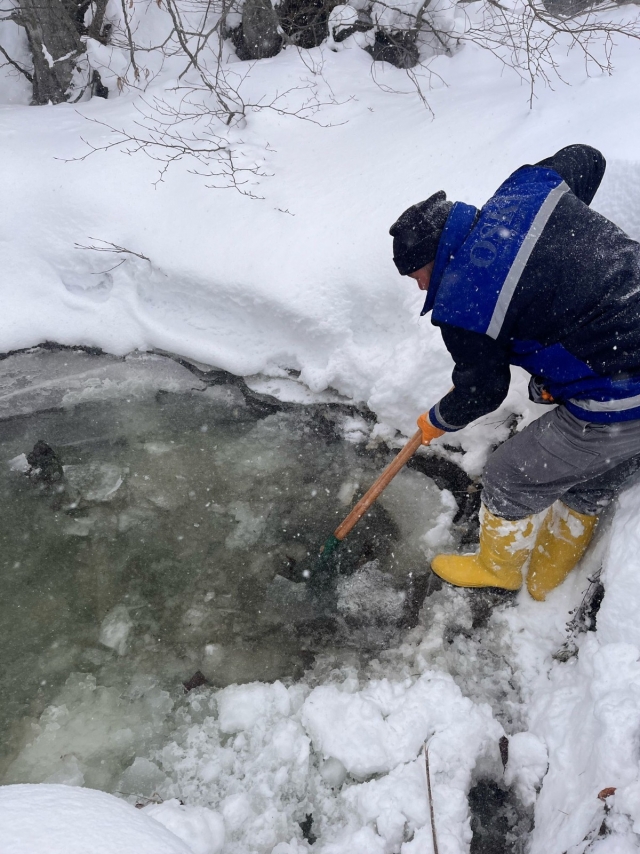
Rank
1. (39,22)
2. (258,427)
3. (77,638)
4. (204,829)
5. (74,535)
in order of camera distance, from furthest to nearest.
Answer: (39,22) → (258,427) → (74,535) → (77,638) → (204,829)

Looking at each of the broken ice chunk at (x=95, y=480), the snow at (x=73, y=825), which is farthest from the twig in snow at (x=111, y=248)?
the snow at (x=73, y=825)

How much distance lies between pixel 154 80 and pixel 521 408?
3409mm

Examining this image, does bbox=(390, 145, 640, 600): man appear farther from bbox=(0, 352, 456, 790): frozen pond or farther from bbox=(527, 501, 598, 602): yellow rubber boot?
bbox=(0, 352, 456, 790): frozen pond

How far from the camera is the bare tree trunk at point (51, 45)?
3.86 metres

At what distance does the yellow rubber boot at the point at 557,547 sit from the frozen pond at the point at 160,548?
41 centimetres

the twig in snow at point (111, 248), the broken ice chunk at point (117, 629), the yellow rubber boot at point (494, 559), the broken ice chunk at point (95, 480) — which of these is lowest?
the broken ice chunk at point (117, 629)

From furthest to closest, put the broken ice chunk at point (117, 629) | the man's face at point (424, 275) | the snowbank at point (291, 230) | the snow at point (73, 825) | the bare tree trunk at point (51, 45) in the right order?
1. the bare tree trunk at point (51, 45)
2. the snowbank at point (291, 230)
3. the broken ice chunk at point (117, 629)
4. the man's face at point (424, 275)
5. the snow at point (73, 825)

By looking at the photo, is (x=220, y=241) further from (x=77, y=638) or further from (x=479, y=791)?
(x=479, y=791)

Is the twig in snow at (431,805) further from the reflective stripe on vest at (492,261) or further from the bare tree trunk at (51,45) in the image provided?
the bare tree trunk at (51,45)

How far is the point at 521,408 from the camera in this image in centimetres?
257

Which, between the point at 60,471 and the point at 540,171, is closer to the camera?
the point at 540,171

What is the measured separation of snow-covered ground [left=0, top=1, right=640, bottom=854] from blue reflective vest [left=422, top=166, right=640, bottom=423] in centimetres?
53

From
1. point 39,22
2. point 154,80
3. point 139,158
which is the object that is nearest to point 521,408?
point 139,158

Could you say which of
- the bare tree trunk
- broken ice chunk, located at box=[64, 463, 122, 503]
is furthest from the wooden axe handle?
the bare tree trunk
